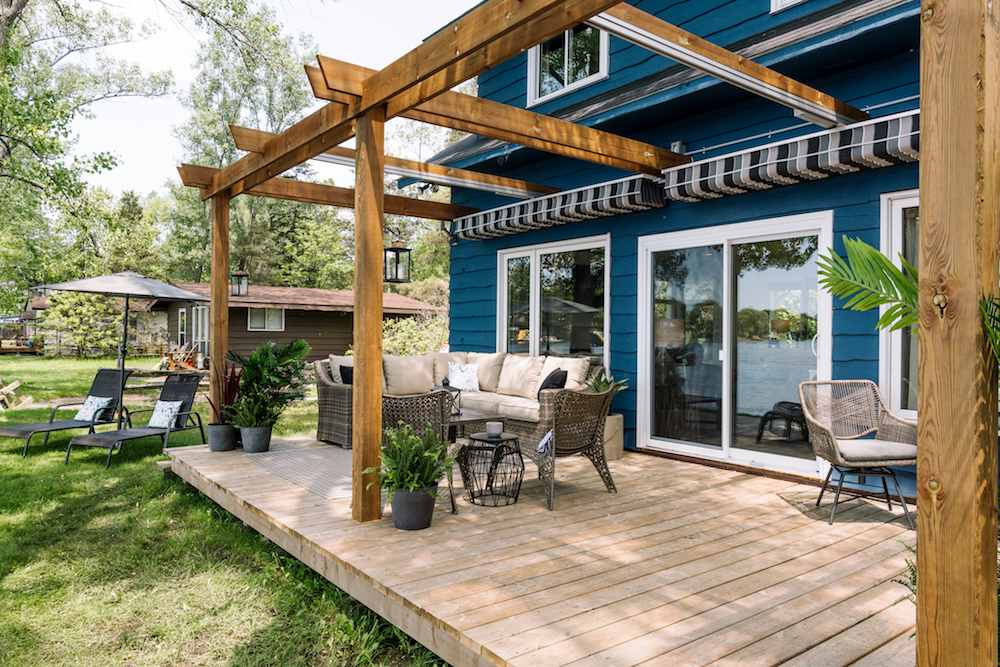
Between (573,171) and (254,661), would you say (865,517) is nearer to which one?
(254,661)

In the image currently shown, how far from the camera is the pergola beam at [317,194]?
6.15 meters

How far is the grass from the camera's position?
115 inches

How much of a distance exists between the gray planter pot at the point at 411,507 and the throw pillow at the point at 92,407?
17.8 ft

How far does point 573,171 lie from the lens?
7.00 metres

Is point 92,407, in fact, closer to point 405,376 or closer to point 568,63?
point 405,376

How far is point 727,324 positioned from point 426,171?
10.5 feet

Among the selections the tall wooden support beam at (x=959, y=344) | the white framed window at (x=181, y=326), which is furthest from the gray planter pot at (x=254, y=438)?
the white framed window at (x=181, y=326)

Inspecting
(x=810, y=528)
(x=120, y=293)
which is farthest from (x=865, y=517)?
(x=120, y=293)

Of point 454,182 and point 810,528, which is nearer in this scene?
point 810,528

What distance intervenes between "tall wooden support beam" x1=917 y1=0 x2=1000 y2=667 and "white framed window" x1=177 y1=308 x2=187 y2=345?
23010 mm

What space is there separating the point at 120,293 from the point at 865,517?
23.9ft

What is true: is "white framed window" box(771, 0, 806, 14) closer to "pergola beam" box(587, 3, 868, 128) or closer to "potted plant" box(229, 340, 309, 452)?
"pergola beam" box(587, 3, 868, 128)

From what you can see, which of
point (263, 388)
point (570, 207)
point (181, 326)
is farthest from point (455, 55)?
point (181, 326)

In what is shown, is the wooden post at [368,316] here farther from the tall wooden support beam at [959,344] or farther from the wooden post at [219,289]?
the wooden post at [219,289]
